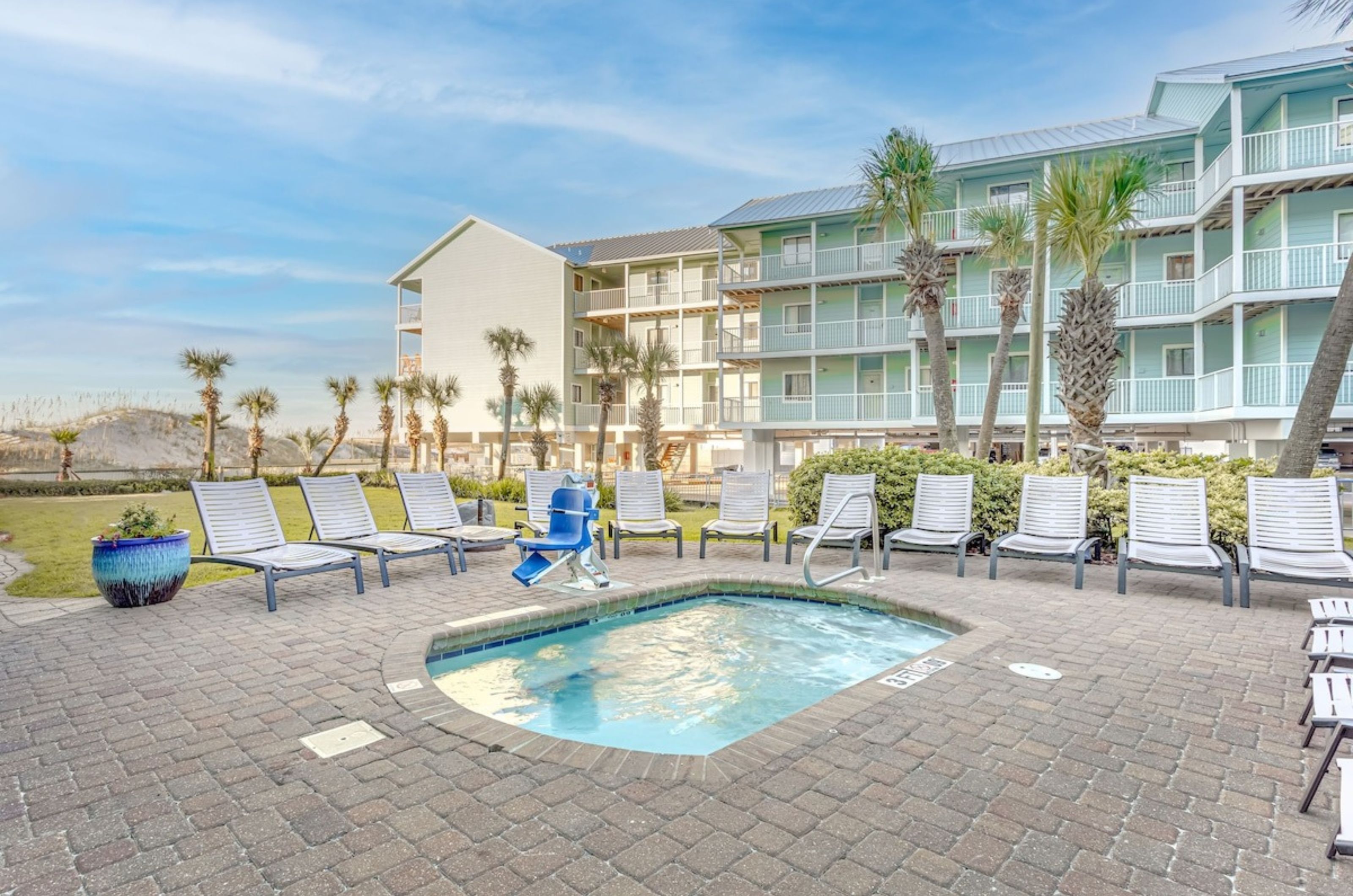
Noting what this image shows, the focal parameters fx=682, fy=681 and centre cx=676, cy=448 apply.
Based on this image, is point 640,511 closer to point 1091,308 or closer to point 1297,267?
point 1091,308

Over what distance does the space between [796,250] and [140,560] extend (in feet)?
71.4

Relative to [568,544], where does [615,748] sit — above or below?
below

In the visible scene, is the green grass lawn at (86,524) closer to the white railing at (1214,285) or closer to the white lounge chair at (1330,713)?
the white lounge chair at (1330,713)

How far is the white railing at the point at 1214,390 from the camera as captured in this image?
52.6 ft

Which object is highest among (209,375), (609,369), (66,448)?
(609,369)

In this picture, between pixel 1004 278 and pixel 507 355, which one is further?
pixel 507 355

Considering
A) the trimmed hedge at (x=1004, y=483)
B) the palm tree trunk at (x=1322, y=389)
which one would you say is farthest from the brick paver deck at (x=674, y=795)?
the palm tree trunk at (x=1322, y=389)

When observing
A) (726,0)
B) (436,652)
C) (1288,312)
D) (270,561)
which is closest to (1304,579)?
(436,652)

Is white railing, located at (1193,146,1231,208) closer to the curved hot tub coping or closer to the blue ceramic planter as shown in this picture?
the curved hot tub coping

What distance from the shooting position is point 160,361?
24203 mm

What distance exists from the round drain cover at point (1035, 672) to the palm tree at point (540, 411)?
19.8 meters

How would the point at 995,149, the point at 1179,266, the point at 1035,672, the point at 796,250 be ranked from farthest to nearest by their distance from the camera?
the point at 796,250 → the point at 995,149 → the point at 1179,266 → the point at 1035,672

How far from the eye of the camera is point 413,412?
30.3 metres

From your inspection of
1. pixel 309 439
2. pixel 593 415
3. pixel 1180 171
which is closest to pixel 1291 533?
pixel 1180 171
